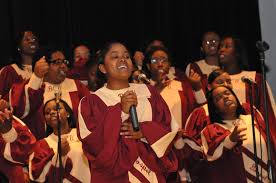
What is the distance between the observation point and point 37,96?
19.7ft

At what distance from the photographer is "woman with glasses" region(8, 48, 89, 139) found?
19.7ft

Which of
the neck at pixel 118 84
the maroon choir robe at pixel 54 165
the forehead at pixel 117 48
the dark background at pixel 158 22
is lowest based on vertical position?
the maroon choir robe at pixel 54 165

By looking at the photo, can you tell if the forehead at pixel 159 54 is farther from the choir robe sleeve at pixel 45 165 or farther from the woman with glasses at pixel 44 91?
the choir robe sleeve at pixel 45 165

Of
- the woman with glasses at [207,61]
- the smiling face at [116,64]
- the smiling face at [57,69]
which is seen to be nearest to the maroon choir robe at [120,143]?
the smiling face at [116,64]

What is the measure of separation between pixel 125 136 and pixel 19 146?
152cm


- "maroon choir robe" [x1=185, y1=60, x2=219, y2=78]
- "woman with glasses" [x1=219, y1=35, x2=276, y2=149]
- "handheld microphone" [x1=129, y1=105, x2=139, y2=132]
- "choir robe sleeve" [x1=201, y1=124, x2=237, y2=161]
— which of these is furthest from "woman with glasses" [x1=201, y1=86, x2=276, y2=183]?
"handheld microphone" [x1=129, y1=105, x2=139, y2=132]

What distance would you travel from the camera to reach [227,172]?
550 centimetres

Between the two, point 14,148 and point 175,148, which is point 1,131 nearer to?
point 14,148

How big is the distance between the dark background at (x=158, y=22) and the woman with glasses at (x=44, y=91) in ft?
4.88

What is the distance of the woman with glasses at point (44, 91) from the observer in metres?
6.01

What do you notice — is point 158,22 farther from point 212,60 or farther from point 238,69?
point 238,69

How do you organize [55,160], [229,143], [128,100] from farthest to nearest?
[55,160] → [229,143] → [128,100]

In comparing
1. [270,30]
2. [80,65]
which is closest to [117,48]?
[80,65]

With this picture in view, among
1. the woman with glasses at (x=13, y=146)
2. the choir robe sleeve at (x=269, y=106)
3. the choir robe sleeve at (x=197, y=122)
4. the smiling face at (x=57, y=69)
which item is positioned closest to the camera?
the woman with glasses at (x=13, y=146)
